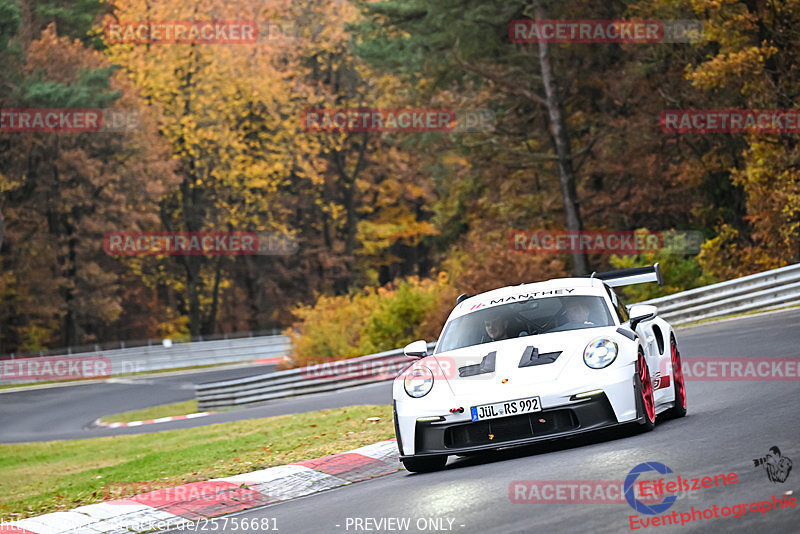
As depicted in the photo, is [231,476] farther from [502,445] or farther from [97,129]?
[97,129]

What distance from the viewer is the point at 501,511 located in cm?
715

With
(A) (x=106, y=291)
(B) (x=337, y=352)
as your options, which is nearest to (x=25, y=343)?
(A) (x=106, y=291)

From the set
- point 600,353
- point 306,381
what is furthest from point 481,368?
point 306,381

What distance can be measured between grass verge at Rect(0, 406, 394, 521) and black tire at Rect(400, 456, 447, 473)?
6.76 feet

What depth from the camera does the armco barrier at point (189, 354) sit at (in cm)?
5000

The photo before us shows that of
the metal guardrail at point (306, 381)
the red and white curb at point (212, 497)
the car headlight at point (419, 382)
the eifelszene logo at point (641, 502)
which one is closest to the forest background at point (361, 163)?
the metal guardrail at point (306, 381)

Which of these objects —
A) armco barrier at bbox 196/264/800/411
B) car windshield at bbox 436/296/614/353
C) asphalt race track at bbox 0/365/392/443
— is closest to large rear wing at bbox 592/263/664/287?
car windshield at bbox 436/296/614/353

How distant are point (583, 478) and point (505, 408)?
131 centimetres

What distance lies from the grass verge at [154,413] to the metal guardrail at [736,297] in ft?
39.4

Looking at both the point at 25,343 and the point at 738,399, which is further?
the point at 25,343

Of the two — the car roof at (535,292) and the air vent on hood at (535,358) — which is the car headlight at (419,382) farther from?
the car roof at (535,292)

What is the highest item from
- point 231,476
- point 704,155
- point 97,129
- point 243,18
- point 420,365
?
point 243,18

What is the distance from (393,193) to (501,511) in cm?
6391

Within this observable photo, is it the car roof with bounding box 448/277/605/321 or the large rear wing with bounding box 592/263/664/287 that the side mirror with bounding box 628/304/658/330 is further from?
the large rear wing with bounding box 592/263/664/287
